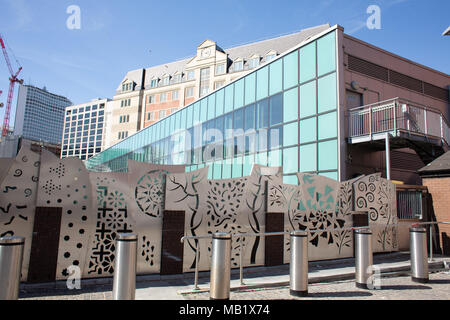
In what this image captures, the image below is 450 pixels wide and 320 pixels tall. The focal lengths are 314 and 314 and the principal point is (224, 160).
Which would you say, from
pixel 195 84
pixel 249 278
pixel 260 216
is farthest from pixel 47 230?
pixel 195 84

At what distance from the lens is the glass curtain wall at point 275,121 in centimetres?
1527

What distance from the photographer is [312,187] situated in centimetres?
936

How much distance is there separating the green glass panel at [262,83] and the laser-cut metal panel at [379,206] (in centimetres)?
1002

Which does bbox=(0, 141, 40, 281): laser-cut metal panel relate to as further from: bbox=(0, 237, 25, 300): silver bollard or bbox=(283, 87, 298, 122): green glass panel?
bbox=(283, 87, 298, 122): green glass panel

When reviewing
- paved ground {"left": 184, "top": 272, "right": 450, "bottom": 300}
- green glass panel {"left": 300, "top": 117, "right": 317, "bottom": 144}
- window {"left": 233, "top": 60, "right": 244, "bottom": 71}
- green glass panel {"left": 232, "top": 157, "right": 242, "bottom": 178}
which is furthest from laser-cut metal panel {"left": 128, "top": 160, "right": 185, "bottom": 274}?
window {"left": 233, "top": 60, "right": 244, "bottom": 71}

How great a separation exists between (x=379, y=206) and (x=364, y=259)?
4.96 m

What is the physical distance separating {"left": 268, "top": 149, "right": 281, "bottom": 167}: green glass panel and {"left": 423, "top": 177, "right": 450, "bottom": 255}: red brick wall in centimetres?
737

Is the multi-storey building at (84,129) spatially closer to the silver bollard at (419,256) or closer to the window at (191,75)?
the window at (191,75)

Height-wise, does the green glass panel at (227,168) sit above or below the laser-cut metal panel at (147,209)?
above

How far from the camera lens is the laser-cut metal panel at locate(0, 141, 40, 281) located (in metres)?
6.00

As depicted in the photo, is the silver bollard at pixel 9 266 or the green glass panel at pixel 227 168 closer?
the silver bollard at pixel 9 266

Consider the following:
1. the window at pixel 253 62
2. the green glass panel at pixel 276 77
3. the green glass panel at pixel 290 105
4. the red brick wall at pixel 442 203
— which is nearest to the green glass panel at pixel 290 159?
the green glass panel at pixel 290 105

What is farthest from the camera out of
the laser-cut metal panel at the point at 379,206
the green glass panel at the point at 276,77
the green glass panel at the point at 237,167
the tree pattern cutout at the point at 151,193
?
the green glass panel at the point at 237,167

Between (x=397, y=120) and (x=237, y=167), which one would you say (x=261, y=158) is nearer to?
(x=237, y=167)
